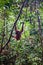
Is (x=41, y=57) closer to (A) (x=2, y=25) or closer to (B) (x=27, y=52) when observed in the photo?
(B) (x=27, y=52)

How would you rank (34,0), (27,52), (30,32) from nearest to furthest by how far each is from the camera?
1. (34,0)
2. (27,52)
3. (30,32)

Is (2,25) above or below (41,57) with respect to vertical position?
above

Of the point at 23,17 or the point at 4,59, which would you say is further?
the point at 4,59

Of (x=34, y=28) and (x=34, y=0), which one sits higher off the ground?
(x=34, y=0)

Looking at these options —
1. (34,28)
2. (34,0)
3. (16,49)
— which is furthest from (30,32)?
(34,0)

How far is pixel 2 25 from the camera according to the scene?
3623 mm

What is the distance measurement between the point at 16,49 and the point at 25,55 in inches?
8.8

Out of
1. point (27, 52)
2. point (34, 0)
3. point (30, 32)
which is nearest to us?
point (34, 0)

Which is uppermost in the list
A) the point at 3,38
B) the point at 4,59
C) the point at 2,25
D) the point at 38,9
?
the point at 38,9

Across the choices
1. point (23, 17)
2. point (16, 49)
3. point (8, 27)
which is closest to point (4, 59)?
point (16, 49)

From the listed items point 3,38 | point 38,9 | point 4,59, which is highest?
point 38,9

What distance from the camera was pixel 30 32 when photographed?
3.90 m

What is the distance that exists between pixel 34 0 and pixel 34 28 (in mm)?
668

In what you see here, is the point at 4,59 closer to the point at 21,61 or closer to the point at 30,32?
the point at 21,61
